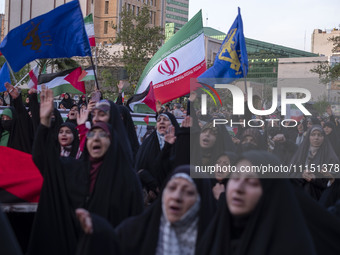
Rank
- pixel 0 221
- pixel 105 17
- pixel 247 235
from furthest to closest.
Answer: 1. pixel 105 17
2. pixel 247 235
3. pixel 0 221

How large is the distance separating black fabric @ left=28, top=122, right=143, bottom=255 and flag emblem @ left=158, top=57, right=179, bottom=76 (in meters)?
5.64

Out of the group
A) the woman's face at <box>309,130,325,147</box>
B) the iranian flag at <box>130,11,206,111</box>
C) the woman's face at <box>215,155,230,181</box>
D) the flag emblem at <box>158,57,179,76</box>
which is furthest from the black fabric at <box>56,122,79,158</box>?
the flag emblem at <box>158,57,179,76</box>

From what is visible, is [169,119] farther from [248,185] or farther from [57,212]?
[248,185]

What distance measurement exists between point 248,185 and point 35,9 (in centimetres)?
5486

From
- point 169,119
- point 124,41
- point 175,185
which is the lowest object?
point 175,185

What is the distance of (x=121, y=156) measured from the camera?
4.31 metres

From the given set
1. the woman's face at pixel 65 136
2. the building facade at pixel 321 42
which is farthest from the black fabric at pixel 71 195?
the building facade at pixel 321 42

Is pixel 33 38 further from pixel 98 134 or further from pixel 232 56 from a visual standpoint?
pixel 98 134

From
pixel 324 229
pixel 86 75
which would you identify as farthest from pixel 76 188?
pixel 86 75

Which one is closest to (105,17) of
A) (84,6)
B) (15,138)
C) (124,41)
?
(84,6)

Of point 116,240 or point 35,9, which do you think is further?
point 35,9

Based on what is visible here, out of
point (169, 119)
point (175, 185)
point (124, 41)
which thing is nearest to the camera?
point (175, 185)

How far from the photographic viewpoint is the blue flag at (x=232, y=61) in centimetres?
912

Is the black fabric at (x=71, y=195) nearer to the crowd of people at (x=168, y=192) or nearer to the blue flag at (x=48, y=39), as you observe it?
the crowd of people at (x=168, y=192)
